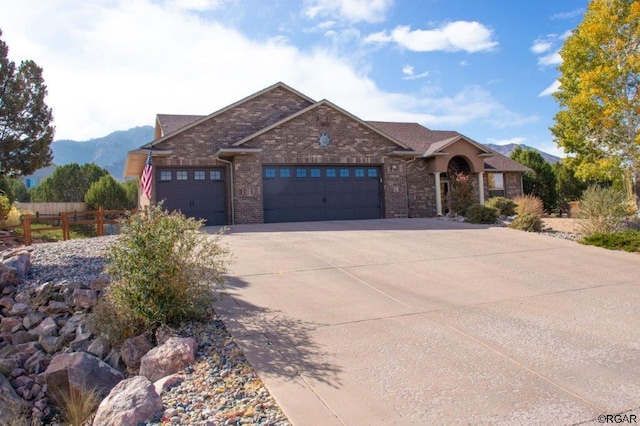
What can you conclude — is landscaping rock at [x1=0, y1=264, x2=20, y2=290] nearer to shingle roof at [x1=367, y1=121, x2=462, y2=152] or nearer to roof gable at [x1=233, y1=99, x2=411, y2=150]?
roof gable at [x1=233, y1=99, x2=411, y2=150]

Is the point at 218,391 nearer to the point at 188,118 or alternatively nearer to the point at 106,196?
the point at 188,118

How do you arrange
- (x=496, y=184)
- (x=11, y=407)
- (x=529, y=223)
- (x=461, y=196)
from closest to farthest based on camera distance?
(x=11, y=407) → (x=529, y=223) → (x=461, y=196) → (x=496, y=184)

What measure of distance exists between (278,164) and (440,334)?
14.1 metres

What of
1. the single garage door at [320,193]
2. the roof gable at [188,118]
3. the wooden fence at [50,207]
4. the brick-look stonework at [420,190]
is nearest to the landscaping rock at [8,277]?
the roof gable at [188,118]

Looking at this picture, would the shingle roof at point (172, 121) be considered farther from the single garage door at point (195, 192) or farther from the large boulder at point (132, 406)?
the large boulder at point (132, 406)

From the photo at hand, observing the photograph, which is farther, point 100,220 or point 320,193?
point 320,193

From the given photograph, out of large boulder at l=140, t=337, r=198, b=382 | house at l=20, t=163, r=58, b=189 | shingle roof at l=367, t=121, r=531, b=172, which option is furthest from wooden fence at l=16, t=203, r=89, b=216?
large boulder at l=140, t=337, r=198, b=382

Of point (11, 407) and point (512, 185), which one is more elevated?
point (512, 185)

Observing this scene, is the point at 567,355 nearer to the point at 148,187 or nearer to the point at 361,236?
the point at 361,236

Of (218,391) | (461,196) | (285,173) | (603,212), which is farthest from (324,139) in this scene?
(218,391)

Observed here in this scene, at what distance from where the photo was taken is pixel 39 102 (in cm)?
1952

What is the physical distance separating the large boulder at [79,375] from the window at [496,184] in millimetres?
24027

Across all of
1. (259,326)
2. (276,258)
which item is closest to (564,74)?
(276,258)

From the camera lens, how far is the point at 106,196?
1358 inches
